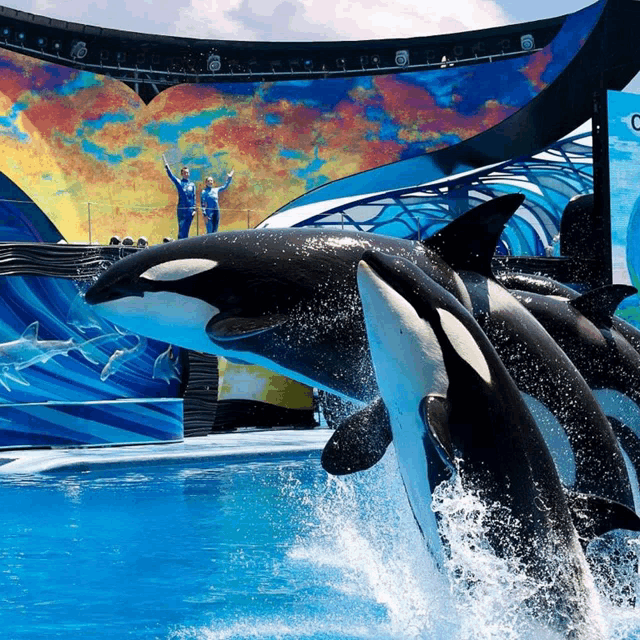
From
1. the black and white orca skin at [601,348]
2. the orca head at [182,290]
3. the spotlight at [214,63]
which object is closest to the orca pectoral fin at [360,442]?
the orca head at [182,290]

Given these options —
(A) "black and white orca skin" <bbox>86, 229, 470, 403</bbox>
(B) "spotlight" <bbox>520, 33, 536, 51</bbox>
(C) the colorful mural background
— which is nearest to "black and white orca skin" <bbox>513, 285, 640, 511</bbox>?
(A) "black and white orca skin" <bbox>86, 229, 470, 403</bbox>

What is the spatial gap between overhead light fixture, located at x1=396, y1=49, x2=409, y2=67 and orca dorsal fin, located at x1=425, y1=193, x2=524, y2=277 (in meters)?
19.4

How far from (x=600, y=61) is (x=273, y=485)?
14.2 m

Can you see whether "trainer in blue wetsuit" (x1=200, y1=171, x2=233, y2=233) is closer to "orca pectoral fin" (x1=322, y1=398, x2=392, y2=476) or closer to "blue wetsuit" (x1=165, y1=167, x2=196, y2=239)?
"blue wetsuit" (x1=165, y1=167, x2=196, y2=239)

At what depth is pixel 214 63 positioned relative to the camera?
23391 mm

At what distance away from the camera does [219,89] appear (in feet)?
76.7

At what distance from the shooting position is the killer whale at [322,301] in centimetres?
507

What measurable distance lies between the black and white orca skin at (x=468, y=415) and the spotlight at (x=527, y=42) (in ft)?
67.9

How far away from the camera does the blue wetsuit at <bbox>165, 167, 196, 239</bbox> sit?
20156 millimetres

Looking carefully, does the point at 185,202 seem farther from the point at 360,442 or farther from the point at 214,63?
the point at 360,442

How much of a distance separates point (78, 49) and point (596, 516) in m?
20.3

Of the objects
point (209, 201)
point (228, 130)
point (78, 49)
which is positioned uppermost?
point (78, 49)

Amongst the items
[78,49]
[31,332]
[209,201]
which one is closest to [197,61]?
[78,49]

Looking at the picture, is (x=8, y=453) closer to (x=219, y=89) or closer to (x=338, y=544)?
(x=338, y=544)
